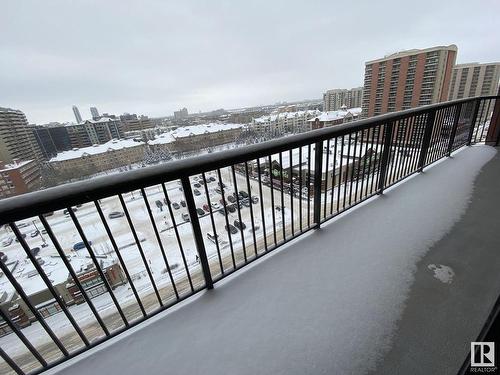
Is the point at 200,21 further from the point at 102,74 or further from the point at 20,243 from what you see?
the point at 20,243

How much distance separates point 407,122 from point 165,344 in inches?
113

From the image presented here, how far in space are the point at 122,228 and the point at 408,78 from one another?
1226cm

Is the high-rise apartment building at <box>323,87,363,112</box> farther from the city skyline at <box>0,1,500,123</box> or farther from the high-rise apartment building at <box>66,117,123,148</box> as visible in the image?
the high-rise apartment building at <box>66,117,123,148</box>

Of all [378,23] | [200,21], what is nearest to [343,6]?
[378,23]

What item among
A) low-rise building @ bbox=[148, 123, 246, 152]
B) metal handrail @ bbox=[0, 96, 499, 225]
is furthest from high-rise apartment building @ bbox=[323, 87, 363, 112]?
metal handrail @ bbox=[0, 96, 499, 225]

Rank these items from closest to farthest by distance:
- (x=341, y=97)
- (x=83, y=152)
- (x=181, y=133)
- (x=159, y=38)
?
(x=83, y=152), (x=159, y=38), (x=181, y=133), (x=341, y=97)

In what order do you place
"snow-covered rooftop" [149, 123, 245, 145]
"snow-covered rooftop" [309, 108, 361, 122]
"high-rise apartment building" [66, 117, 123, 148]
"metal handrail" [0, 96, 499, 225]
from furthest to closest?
"high-rise apartment building" [66, 117, 123, 148] → "snow-covered rooftop" [149, 123, 245, 145] → "snow-covered rooftop" [309, 108, 361, 122] → "metal handrail" [0, 96, 499, 225]

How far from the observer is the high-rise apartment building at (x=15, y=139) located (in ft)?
9.05

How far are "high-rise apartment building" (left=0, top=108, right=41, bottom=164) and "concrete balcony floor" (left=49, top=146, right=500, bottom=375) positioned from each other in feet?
10.3

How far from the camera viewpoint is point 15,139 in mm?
3055

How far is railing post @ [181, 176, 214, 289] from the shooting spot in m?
1.06

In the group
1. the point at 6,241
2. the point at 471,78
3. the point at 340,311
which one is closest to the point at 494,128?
the point at 340,311

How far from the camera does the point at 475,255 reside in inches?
54.2

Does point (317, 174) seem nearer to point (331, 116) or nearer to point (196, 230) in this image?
A: point (196, 230)
